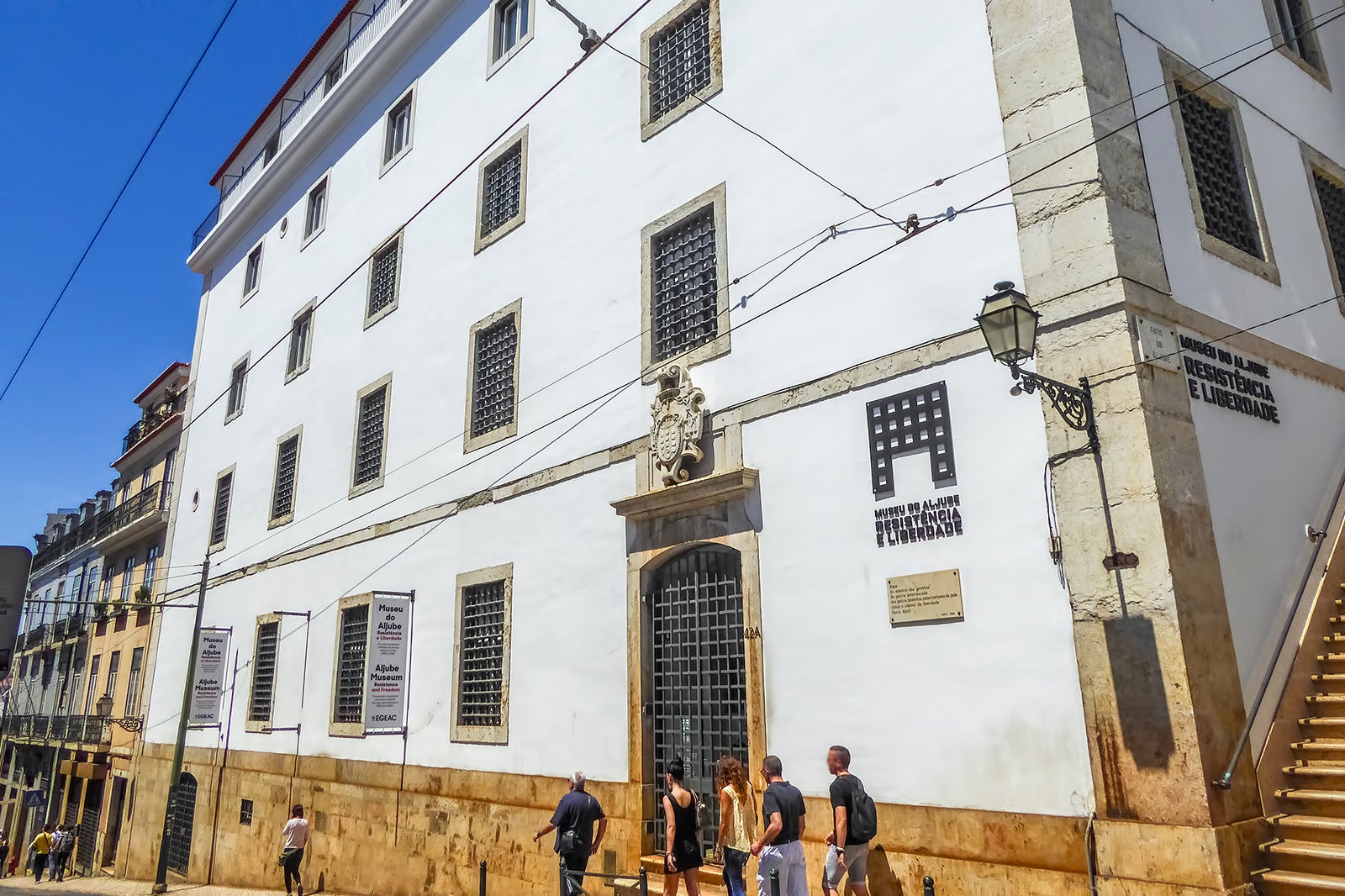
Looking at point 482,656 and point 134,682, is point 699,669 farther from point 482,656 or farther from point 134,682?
point 134,682

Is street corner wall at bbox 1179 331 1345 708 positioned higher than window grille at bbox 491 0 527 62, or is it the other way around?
window grille at bbox 491 0 527 62

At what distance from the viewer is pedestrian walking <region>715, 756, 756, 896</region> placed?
706cm

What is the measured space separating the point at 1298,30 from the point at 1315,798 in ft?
30.6

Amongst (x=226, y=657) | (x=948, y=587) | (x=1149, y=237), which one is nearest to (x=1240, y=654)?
(x=948, y=587)

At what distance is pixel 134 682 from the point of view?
→ 22969 millimetres

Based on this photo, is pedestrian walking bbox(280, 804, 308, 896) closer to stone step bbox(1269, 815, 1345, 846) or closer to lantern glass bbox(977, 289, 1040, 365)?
lantern glass bbox(977, 289, 1040, 365)

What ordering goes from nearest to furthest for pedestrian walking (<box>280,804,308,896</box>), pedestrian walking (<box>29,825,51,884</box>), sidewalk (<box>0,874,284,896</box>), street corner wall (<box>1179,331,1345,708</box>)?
street corner wall (<box>1179,331,1345,708</box>) → pedestrian walking (<box>280,804,308,896</box>) → sidewalk (<box>0,874,284,896</box>) → pedestrian walking (<box>29,825,51,884</box>)

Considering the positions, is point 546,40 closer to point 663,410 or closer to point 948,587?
point 663,410

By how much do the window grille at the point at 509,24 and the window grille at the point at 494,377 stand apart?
15.5 feet

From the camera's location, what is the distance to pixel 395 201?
16.4 meters

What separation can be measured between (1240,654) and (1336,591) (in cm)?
216

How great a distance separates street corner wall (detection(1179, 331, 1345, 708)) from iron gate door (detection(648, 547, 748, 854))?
410 centimetres

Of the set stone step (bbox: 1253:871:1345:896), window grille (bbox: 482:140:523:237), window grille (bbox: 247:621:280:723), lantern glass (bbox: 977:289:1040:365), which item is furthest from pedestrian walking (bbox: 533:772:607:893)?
window grille (bbox: 247:621:280:723)

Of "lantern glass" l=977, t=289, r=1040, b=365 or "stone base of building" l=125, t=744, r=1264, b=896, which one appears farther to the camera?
"lantern glass" l=977, t=289, r=1040, b=365
